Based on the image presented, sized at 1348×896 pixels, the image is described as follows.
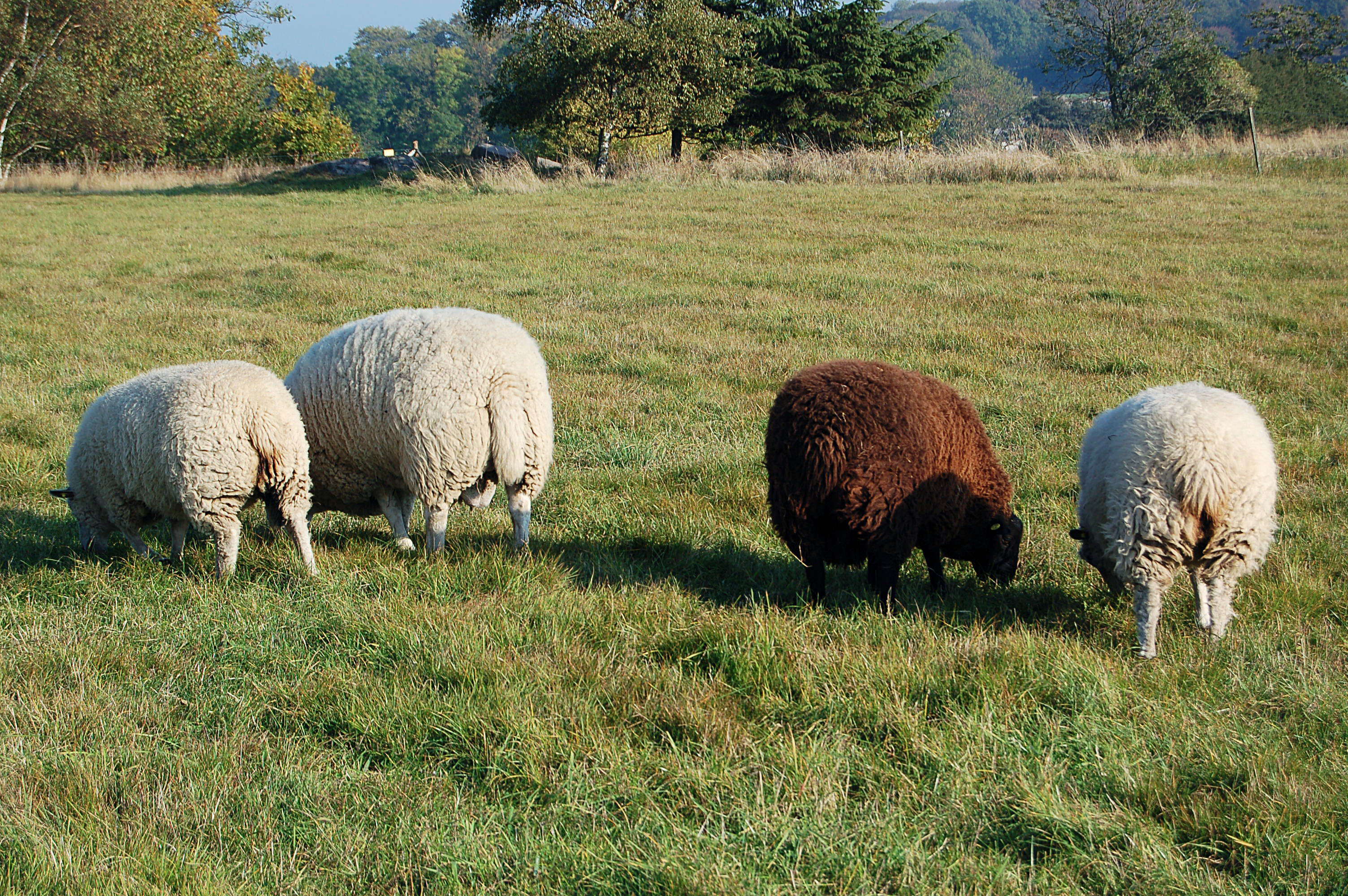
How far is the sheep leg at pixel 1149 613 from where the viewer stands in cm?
369

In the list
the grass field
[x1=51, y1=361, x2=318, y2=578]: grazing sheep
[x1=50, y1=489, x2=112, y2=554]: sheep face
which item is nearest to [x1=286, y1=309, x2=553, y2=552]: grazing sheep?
[x1=51, y1=361, x2=318, y2=578]: grazing sheep

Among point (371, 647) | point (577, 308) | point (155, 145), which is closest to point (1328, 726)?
point (371, 647)

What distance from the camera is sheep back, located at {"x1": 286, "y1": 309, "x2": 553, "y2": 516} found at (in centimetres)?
478

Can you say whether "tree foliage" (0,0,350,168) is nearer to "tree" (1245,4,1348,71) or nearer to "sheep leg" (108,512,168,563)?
"sheep leg" (108,512,168,563)

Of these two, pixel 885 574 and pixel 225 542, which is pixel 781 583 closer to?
pixel 885 574

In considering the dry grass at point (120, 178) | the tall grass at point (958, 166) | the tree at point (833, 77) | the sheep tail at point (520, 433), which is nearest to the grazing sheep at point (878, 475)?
the sheep tail at point (520, 433)

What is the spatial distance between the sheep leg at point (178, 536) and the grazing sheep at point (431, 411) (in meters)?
0.74

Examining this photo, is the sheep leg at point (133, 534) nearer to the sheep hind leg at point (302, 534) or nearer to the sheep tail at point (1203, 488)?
the sheep hind leg at point (302, 534)

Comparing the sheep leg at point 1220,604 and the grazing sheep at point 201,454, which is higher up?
the grazing sheep at point 201,454

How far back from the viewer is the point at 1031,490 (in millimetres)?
5734

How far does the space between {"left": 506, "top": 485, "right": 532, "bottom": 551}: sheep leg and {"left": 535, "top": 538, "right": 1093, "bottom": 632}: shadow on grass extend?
0.12 m

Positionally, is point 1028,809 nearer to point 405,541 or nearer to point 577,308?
point 405,541

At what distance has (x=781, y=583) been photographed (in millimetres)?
4602

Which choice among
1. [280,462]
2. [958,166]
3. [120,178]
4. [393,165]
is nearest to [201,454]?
[280,462]
